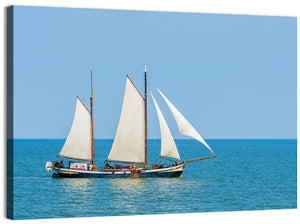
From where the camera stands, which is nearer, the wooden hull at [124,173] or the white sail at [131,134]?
the white sail at [131,134]

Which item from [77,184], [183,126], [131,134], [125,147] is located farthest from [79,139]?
[183,126]

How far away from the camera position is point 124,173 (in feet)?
99.8

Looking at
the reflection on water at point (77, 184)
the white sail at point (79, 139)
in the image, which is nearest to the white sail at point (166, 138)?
the white sail at point (79, 139)

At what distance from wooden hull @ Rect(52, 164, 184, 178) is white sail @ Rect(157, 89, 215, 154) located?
330 cm

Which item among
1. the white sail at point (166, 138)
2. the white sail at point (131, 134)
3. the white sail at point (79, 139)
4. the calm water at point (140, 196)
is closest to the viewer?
the calm water at point (140, 196)

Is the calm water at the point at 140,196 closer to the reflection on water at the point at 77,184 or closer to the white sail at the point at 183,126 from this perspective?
the reflection on water at the point at 77,184

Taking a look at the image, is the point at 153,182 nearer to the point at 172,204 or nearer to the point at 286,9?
the point at 172,204

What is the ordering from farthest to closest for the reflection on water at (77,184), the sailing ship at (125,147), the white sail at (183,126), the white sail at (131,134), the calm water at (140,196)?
the sailing ship at (125,147) → the white sail at (131,134) → the reflection on water at (77,184) → the white sail at (183,126) → the calm water at (140,196)

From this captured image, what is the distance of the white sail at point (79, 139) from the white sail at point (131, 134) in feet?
4.57

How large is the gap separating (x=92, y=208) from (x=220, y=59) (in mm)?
6910

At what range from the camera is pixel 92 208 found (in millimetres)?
22562

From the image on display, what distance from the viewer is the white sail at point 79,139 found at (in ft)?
99.8

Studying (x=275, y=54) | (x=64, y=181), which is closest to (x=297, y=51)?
(x=275, y=54)

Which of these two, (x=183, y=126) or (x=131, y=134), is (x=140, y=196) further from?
(x=131, y=134)
